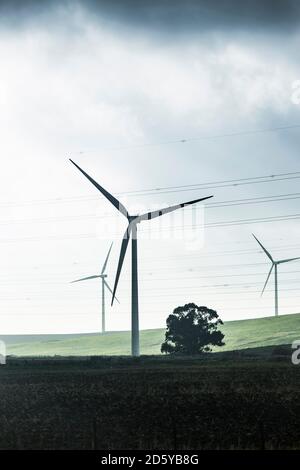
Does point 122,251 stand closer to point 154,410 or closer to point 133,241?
point 133,241

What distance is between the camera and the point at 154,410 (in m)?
63.8

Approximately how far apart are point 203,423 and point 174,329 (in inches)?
5016

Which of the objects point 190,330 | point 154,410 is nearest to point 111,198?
point 190,330

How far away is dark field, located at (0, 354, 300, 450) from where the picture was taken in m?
46.4

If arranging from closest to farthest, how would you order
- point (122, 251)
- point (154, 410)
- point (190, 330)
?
point (154, 410) < point (122, 251) < point (190, 330)

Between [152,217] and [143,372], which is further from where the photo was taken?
[152,217]

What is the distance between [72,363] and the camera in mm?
144750

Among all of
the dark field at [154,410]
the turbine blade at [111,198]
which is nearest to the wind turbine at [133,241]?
the turbine blade at [111,198]

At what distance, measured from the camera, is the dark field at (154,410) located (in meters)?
46.4

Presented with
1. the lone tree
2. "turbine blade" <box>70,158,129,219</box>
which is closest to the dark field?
"turbine blade" <box>70,158,129,219</box>

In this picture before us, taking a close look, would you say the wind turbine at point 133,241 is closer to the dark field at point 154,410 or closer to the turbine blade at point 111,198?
the turbine blade at point 111,198

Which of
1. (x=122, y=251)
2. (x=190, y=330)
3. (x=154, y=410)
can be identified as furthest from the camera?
(x=190, y=330)
